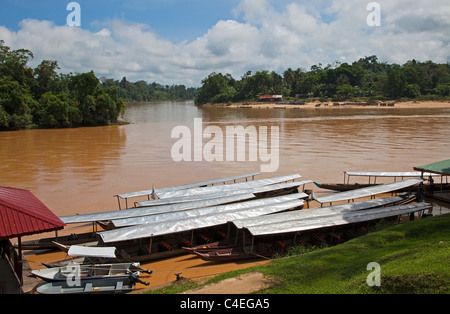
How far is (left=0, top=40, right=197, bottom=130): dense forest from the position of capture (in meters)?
42.9

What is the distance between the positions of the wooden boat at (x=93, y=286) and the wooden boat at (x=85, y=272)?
84 millimetres

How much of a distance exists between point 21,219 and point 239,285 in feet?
15.0

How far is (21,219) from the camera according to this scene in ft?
23.5

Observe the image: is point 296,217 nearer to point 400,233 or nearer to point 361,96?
point 400,233

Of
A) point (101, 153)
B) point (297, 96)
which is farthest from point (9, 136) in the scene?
point (297, 96)

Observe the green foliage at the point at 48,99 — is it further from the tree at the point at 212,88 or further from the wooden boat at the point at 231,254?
the tree at the point at 212,88

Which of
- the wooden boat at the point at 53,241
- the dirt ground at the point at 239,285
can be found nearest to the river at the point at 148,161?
the wooden boat at the point at 53,241

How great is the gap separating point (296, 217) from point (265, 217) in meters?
1.01

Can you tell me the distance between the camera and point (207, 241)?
11180 mm

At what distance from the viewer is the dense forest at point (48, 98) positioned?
4291cm

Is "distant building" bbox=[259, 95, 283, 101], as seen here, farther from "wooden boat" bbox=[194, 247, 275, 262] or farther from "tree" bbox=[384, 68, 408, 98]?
"wooden boat" bbox=[194, 247, 275, 262]

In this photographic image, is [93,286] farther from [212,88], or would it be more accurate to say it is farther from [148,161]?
[212,88]

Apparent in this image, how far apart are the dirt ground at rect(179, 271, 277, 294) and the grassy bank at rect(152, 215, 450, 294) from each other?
8.5 inches
